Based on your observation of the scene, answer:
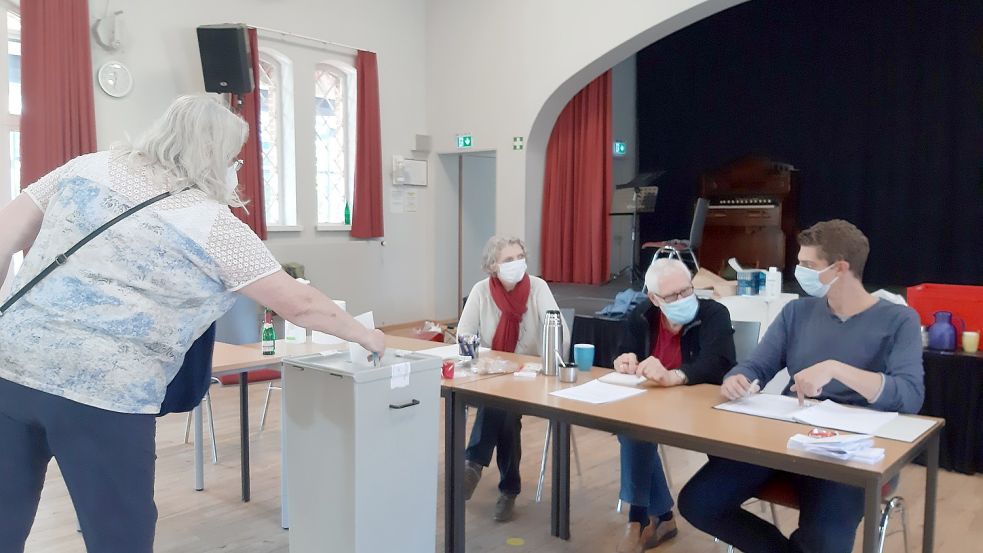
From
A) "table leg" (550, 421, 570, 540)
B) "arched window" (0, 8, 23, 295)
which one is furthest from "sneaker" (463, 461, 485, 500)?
"arched window" (0, 8, 23, 295)

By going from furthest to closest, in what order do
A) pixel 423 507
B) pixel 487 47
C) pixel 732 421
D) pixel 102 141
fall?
1. pixel 487 47
2. pixel 102 141
3. pixel 423 507
4. pixel 732 421

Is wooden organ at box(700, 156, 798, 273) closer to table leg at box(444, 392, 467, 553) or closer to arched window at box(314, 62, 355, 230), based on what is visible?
arched window at box(314, 62, 355, 230)

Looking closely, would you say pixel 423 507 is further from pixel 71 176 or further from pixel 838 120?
pixel 838 120

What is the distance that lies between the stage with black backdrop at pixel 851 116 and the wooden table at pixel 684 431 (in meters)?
5.56

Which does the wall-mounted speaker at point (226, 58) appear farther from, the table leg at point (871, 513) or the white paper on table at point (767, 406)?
the table leg at point (871, 513)

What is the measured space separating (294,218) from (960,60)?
5998 mm

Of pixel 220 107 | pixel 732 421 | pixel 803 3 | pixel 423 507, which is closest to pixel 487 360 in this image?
pixel 423 507

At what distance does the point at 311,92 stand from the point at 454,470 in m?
5.08

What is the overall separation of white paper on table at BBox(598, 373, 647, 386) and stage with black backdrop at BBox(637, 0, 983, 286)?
5485 millimetres

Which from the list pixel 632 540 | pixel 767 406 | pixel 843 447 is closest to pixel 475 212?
pixel 632 540

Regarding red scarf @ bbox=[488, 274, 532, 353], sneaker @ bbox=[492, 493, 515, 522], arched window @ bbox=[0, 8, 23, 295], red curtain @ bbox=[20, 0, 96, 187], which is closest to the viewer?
sneaker @ bbox=[492, 493, 515, 522]

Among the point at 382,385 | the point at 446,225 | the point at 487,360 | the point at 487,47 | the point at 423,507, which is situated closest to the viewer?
the point at 382,385

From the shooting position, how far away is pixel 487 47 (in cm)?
713

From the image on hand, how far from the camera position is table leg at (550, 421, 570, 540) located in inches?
114
